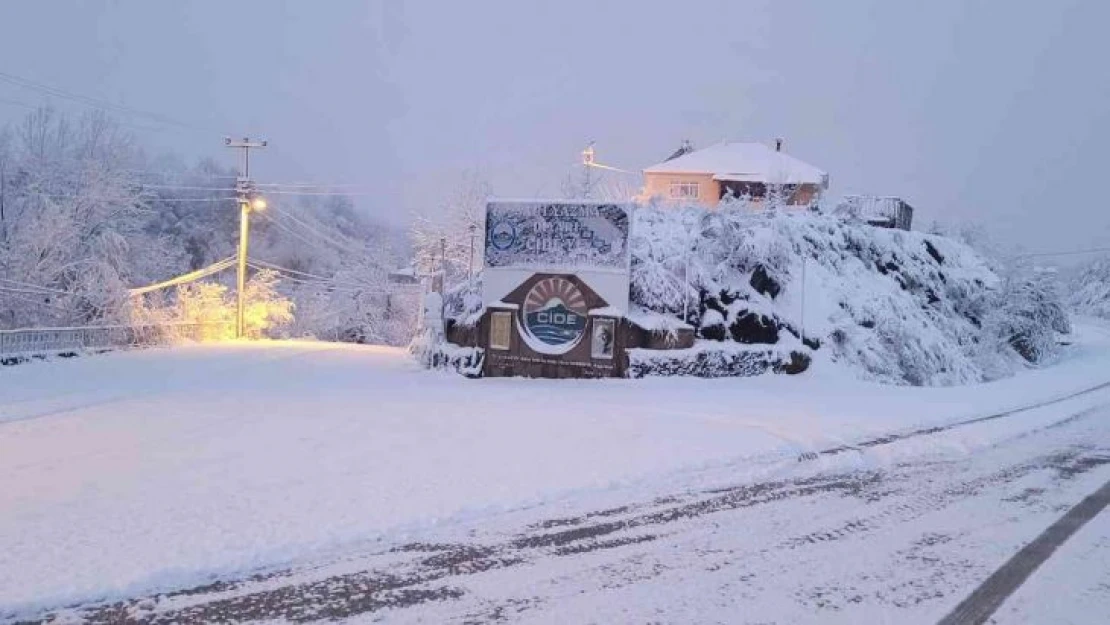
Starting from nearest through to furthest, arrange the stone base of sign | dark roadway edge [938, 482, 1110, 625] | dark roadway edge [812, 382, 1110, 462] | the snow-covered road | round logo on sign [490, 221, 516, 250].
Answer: the snow-covered road
dark roadway edge [938, 482, 1110, 625]
dark roadway edge [812, 382, 1110, 462]
the stone base of sign
round logo on sign [490, 221, 516, 250]

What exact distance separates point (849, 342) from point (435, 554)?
19.1 m

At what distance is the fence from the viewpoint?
22469mm

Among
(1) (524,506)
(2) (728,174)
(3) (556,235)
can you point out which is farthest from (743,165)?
(1) (524,506)

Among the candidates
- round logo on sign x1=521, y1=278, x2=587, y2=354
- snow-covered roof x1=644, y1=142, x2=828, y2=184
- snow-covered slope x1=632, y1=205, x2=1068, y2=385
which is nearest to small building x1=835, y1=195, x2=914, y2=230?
snow-covered slope x1=632, y1=205, x2=1068, y2=385

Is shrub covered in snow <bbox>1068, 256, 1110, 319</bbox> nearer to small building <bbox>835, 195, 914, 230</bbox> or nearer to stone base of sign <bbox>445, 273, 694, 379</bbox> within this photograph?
small building <bbox>835, 195, 914, 230</bbox>

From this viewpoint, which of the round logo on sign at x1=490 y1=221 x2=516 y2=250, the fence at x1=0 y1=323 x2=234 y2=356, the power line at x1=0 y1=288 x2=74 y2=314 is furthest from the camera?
the power line at x1=0 y1=288 x2=74 y2=314

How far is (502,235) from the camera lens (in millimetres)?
21609

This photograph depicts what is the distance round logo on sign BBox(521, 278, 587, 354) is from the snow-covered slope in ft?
6.42

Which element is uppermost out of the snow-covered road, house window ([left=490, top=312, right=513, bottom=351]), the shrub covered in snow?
the shrub covered in snow

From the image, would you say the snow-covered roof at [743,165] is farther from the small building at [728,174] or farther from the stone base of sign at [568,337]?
the stone base of sign at [568,337]

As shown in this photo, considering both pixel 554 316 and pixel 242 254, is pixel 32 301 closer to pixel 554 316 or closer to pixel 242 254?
pixel 242 254

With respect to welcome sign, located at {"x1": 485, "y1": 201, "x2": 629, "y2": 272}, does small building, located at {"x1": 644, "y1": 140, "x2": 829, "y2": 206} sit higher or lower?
higher

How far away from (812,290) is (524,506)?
18.2 m

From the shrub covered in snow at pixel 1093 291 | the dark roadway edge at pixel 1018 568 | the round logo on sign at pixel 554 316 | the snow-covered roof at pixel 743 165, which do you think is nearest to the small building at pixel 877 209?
the snow-covered roof at pixel 743 165
